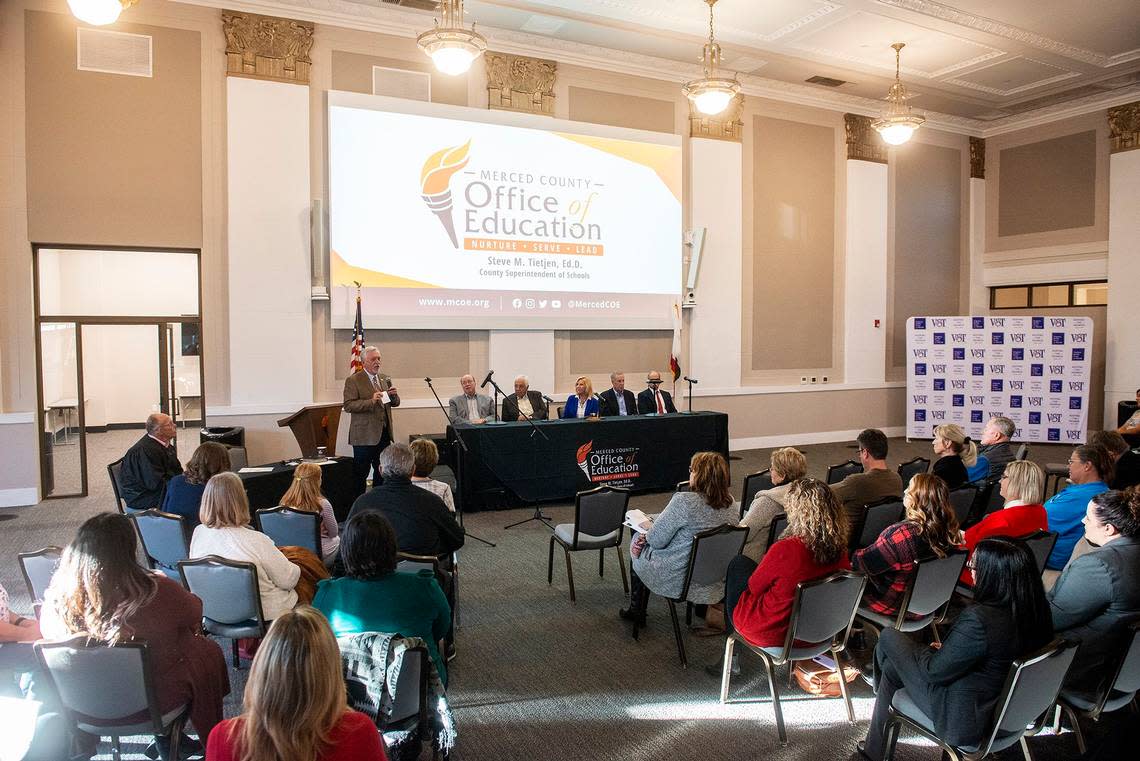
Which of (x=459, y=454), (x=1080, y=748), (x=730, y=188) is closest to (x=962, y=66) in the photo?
(x=730, y=188)

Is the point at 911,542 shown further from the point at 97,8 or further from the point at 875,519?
the point at 97,8

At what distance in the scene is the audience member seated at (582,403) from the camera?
777cm

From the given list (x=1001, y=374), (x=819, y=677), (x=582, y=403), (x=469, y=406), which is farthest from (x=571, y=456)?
(x=1001, y=374)

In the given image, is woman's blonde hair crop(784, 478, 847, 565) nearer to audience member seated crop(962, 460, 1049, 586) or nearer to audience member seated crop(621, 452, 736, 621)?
audience member seated crop(621, 452, 736, 621)

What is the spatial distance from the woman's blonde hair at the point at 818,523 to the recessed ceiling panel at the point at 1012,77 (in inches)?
364

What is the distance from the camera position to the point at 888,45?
900 cm

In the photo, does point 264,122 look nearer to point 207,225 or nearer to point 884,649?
point 207,225

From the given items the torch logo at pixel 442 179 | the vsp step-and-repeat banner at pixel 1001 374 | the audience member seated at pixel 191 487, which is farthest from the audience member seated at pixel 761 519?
the vsp step-and-repeat banner at pixel 1001 374

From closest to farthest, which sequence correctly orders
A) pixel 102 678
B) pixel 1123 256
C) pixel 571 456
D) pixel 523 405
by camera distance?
1. pixel 102 678
2. pixel 571 456
3. pixel 523 405
4. pixel 1123 256

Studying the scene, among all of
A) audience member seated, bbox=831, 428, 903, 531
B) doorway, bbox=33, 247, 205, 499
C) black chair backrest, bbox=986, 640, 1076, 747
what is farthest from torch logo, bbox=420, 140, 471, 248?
black chair backrest, bbox=986, 640, 1076, 747

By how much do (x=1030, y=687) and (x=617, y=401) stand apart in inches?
239

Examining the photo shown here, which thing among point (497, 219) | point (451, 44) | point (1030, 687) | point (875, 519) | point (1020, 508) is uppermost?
point (451, 44)

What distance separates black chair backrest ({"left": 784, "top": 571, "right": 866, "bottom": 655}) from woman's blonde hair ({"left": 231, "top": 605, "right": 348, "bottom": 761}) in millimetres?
1870

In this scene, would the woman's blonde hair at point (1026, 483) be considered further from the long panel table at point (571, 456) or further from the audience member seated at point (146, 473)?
the audience member seated at point (146, 473)
